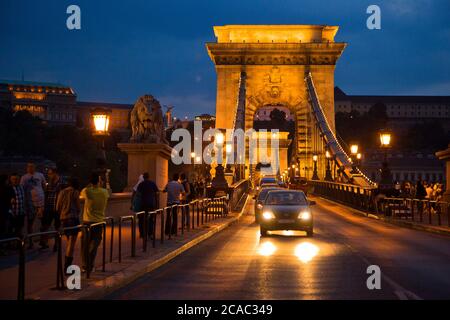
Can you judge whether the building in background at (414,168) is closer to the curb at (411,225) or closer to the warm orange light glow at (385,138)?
the curb at (411,225)

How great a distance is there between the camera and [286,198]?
81.6ft

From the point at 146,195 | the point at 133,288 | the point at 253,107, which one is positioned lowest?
the point at 133,288

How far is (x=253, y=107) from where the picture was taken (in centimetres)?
8600

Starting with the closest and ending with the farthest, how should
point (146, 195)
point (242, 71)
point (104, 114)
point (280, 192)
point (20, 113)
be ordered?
point (146, 195) < point (104, 114) < point (280, 192) < point (242, 71) < point (20, 113)

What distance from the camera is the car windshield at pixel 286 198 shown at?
80.2 feet

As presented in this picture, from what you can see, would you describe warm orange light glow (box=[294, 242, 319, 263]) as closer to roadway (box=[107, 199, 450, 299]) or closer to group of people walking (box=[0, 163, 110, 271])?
roadway (box=[107, 199, 450, 299])

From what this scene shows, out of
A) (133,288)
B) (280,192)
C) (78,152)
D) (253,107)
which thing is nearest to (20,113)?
(78,152)

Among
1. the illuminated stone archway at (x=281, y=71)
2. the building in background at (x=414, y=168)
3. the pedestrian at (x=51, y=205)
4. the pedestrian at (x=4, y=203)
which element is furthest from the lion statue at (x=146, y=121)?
the building in background at (x=414, y=168)

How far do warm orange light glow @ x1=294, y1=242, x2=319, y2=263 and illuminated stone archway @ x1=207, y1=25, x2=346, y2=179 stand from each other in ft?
209

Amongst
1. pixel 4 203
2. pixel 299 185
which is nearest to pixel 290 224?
pixel 4 203

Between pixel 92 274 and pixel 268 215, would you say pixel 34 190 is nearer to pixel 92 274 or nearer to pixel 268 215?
pixel 92 274

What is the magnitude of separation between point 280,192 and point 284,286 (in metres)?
12.8

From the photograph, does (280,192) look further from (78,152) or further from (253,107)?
(78,152)

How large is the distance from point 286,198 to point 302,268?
9830mm
